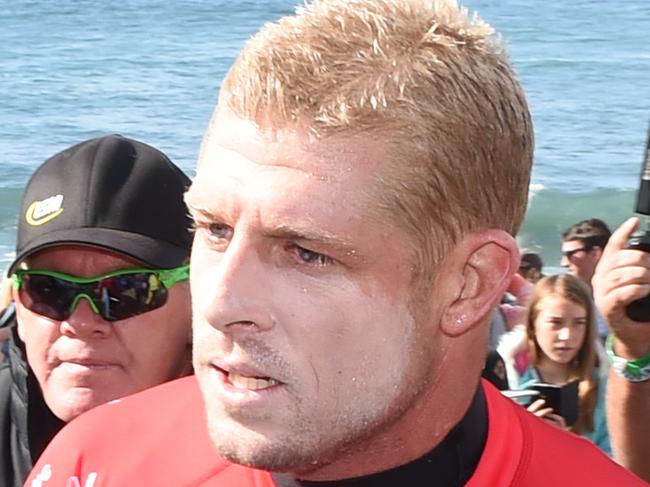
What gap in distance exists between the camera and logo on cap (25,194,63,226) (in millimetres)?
2336

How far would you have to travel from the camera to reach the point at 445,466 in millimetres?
1706

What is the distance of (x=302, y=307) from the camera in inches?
59.0

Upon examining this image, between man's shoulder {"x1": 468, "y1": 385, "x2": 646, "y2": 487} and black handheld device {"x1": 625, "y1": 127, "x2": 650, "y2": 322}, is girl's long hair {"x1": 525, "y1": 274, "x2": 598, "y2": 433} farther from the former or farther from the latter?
man's shoulder {"x1": 468, "y1": 385, "x2": 646, "y2": 487}

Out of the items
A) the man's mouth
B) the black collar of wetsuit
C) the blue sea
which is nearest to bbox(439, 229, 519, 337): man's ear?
the black collar of wetsuit

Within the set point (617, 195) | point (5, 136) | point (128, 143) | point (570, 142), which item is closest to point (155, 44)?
point (5, 136)

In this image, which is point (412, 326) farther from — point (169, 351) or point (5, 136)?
point (5, 136)

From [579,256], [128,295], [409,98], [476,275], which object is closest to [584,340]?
[579,256]

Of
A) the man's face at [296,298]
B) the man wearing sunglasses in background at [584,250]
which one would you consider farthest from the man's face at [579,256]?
the man's face at [296,298]

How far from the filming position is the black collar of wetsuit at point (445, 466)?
1.67 m

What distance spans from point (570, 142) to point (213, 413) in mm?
15565

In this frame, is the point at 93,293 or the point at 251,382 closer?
the point at 251,382

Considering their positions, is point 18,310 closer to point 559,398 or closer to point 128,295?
point 128,295

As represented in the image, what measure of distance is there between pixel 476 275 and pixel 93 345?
96 cm

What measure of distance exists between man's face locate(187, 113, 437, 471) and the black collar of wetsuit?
144 mm
